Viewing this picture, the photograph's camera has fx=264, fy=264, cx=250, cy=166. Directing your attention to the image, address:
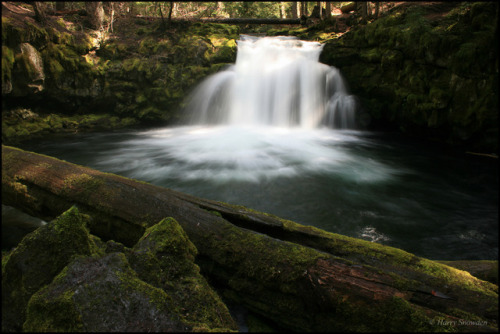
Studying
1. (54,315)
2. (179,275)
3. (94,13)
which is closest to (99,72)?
(94,13)

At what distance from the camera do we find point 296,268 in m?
2.24

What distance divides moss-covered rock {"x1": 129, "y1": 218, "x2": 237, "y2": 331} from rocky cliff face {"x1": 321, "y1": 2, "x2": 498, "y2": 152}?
11.1 m

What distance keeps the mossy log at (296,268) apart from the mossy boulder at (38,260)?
81cm

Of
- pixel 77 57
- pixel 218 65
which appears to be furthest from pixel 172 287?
pixel 77 57

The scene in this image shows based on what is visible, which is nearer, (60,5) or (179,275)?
(179,275)

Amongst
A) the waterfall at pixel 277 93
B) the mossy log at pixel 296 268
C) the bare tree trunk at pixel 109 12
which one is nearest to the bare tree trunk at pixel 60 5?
the bare tree trunk at pixel 109 12

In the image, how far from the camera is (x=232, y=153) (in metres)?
9.71

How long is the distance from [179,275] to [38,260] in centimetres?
111

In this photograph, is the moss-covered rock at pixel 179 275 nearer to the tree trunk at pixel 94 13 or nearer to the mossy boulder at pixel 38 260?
the mossy boulder at pixel 38 260

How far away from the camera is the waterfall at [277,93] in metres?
14.0

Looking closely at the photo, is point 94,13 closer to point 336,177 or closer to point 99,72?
point 99,72

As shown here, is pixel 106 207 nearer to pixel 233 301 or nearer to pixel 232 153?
pixel 233 301

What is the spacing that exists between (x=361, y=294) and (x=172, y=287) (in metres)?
1.46

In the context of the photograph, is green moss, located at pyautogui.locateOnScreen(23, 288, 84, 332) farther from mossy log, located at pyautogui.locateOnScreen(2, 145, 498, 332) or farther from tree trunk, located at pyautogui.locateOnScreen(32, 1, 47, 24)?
tree trunk, located at pyautogui.locateOnScreen(32, 1, 47, 24)
